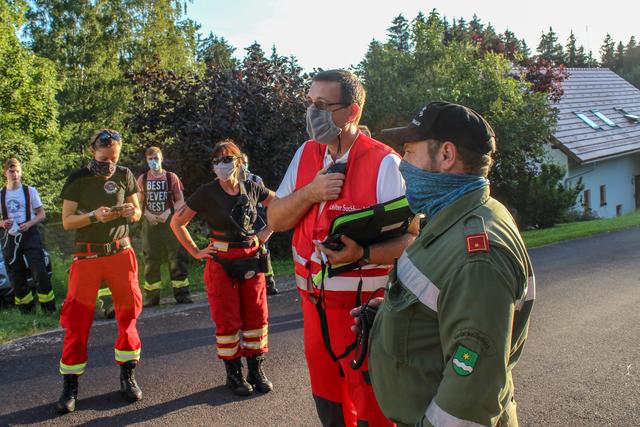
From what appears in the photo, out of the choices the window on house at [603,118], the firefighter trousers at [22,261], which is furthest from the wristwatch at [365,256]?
the window on house at [603,118]

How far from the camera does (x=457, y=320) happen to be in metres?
1.88

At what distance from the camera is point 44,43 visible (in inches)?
1126

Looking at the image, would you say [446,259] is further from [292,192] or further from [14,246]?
[14,246]

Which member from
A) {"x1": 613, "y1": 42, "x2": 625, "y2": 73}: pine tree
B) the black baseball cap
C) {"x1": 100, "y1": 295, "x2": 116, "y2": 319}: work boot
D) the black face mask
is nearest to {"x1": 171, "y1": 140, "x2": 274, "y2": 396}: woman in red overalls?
the black face mask

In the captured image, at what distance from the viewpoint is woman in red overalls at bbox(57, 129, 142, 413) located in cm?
511

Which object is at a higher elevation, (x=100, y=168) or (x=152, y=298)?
(x=100, y=168)

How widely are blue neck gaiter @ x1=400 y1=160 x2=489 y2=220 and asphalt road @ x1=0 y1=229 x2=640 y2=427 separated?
9.86ft

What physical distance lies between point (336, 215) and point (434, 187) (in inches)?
43.8

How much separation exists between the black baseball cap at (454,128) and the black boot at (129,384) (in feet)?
12.8

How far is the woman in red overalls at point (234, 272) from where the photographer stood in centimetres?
538

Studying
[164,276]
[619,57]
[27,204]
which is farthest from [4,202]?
[619,57]

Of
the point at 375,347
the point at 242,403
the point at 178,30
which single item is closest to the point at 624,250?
the point at 242,403

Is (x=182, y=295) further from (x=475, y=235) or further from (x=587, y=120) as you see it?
(x=587, y=120)

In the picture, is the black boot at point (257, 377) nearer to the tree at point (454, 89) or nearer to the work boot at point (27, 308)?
the work boot at point (27, 308)
